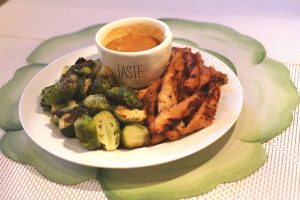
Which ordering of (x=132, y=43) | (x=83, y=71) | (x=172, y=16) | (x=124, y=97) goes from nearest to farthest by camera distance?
(x=124, y=97), (x=83, y=71), (x=132, y=43), (x=172, y=16)

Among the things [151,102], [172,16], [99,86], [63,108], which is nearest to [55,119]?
[63,108]

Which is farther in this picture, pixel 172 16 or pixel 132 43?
pixel 172 16

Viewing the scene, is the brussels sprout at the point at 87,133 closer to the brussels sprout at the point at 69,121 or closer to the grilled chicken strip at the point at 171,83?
the brussels sprout at the point at 69,121

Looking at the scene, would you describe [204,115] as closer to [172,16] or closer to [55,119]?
[55,119]

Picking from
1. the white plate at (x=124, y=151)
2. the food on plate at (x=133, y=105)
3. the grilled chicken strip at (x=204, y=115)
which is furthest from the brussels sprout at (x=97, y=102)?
the grilled chicken strip at (x=204, y=115)

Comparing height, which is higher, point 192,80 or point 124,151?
point 192,80

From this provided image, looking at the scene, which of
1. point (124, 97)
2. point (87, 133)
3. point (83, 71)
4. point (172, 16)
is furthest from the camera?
point (172, 16)

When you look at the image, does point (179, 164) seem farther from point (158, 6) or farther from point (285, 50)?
point (158, 6)
